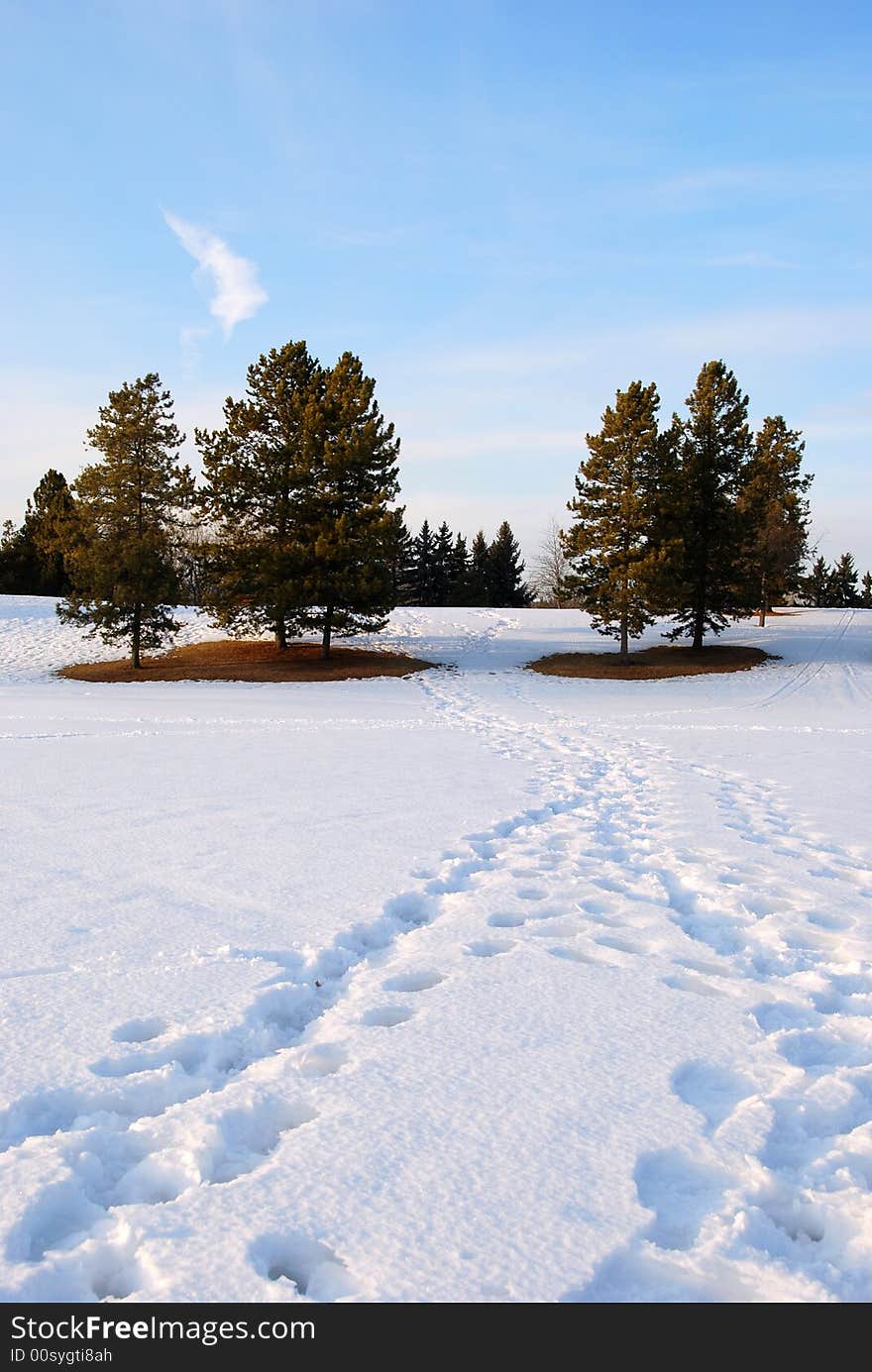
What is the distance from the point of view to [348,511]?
26.2m

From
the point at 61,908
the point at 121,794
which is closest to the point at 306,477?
the point at 121,794

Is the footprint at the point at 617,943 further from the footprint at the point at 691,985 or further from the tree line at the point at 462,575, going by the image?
the tree line at the point at 462,575

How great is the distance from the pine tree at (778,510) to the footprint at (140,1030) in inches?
1342

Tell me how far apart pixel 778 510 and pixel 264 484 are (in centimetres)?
2761

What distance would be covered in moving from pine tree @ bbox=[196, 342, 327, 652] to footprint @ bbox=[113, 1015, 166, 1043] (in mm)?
22400

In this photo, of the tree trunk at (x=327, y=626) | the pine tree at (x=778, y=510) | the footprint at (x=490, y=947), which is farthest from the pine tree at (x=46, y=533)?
the footprint at (x=490, y=947)

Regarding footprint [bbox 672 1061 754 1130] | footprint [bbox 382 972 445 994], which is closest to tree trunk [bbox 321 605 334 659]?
footprint [bbox 382 972 445 994]

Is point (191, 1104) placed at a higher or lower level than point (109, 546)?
lower

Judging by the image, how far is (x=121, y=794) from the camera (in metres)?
7.35

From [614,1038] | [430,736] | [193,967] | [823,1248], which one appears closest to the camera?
[823,1248]

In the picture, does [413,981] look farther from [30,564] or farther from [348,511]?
[30,564]

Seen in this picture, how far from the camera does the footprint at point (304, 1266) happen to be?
1.90 meters
